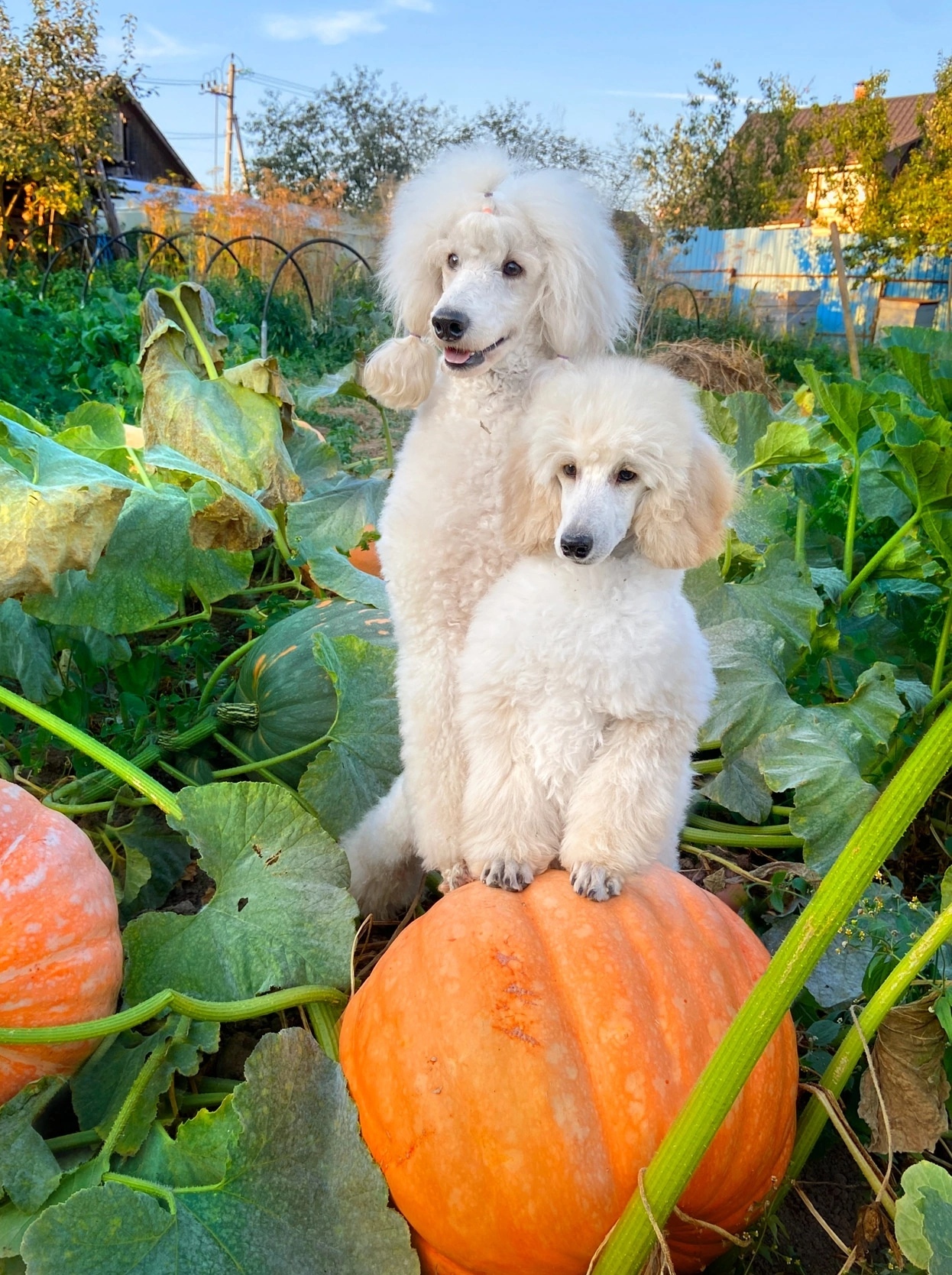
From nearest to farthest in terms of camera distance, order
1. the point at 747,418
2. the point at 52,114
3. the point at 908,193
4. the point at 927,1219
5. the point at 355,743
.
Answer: the point at 927,1219
the point at 355,743
the point at 747,418
the point at 52,114
the point at 908,193

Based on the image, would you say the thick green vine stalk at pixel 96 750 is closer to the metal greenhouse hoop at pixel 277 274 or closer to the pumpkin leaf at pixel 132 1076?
the pumpkin leaf at pixel 132 1076


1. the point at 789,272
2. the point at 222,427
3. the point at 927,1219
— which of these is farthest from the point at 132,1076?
the point at 789,272

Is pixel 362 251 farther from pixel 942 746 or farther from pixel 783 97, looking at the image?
pixel 942 746

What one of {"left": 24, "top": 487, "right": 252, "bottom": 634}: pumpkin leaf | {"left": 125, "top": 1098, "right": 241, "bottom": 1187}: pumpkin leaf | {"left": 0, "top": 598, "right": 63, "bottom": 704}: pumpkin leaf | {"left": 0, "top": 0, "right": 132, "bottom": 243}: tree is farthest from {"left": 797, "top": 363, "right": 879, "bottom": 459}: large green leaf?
{"left": 0, "top": 0, "right": 132, "bottom": 243}: tree

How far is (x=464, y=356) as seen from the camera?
104cm

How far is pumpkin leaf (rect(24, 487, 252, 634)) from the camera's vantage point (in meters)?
1.38

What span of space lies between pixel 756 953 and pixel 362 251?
Result: 13.9 m

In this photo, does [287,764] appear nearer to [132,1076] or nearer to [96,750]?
[96,750]

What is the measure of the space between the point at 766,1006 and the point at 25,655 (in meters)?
1.19

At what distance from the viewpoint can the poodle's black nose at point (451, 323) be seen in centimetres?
101

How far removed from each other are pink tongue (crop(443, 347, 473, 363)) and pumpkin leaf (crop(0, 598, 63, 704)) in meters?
0.85

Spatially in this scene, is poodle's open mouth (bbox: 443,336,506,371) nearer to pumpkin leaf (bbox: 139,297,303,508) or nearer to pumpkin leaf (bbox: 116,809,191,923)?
pumpkin leaf (bbox: 116,809,191,923)

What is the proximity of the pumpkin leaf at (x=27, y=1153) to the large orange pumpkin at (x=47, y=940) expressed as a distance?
3 centimetres

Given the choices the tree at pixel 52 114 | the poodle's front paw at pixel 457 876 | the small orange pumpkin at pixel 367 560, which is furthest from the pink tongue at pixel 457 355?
the tree at pixel 52 114
